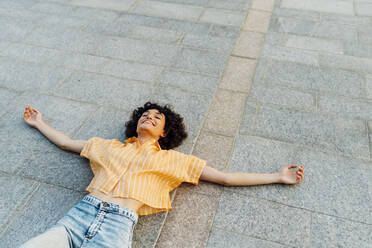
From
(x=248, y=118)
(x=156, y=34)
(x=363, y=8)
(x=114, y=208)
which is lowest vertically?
(x=363, y=8)

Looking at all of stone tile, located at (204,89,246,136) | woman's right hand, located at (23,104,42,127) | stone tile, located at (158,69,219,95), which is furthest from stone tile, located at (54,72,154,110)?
stone tile, located at (204,89,246,136)

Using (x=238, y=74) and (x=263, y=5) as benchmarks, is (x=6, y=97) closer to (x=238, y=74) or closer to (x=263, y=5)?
(x=238, y=74)

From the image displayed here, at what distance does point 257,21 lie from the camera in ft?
17.2

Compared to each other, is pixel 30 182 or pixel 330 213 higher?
pixel 30 182

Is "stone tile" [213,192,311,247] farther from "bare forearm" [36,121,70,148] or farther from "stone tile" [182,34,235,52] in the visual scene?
"stone tile" [182,34,235,52]

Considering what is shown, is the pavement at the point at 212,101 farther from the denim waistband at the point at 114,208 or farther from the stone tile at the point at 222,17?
the denim waistband at the point at 114,208

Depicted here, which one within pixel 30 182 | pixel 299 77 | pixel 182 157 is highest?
pixel 182 157

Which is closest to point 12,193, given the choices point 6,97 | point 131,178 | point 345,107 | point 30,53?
point 131,178

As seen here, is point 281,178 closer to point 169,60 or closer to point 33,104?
point 169,60

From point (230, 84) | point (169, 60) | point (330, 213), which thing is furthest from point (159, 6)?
point (330, 213)

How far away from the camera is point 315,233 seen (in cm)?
249

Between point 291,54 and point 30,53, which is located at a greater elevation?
point 30,53

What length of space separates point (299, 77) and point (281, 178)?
1.76 meters

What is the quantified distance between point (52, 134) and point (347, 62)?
3740mm
